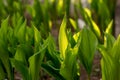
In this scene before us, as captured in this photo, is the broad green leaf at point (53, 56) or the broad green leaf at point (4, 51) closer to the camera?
the broad green leaf at point (53, 56)

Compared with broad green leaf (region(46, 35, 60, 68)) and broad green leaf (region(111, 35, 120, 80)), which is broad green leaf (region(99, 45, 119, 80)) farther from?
broad green leaf (region(46, 35, 60, 68))

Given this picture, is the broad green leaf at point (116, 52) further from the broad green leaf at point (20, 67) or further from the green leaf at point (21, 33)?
the green leaf at point (21, 33)

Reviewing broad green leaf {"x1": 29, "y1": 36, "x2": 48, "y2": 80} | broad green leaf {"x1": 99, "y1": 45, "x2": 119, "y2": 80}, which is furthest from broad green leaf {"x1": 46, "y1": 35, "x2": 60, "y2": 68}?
broad green leaf {"x1": 99, "y1": 45, "x2": 119, "y2": 80}

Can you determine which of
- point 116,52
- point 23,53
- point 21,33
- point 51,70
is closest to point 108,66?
point 116,52

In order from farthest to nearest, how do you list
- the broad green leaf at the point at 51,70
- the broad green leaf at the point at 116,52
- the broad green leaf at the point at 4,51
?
the broad green leaf at the point at 4,51
the broad green leaf at the point at 51,70
the broad green leaf at the point at 116,52

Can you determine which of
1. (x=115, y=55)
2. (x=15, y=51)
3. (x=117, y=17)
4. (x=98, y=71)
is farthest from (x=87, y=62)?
(x=117, y=17)

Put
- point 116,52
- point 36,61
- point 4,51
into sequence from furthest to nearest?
point 4,51 → point 36,61 → point 116,52

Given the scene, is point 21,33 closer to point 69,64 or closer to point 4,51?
point 4,51

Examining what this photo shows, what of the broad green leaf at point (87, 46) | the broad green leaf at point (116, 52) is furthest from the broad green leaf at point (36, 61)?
the broad green leaf at point (116, 52)

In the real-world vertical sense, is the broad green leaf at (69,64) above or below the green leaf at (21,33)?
below
